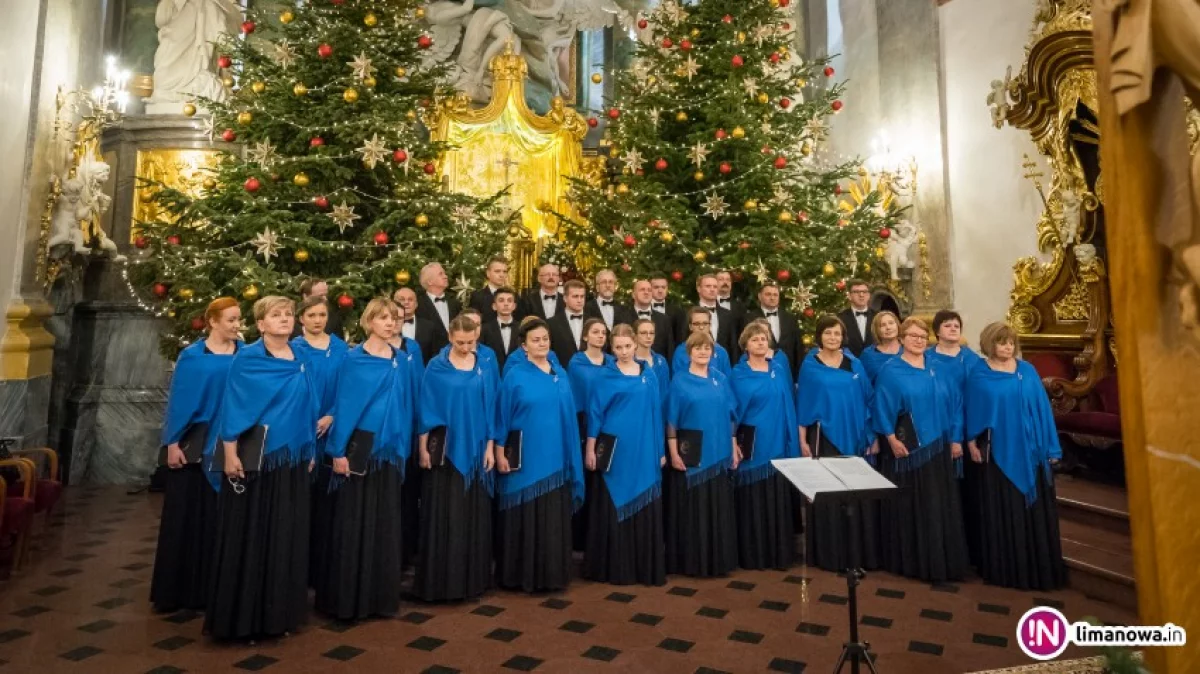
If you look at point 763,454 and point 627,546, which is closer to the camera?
point 627,546

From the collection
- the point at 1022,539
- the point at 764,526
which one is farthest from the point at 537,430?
the point at 1022,539

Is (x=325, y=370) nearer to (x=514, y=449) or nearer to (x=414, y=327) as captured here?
(x=514, y=449)

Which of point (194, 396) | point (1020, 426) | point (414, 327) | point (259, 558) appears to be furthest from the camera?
point (414, 327)

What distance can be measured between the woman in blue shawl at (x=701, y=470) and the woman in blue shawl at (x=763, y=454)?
0.63ft

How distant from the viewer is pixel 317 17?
309 inches

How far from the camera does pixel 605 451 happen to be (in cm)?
525

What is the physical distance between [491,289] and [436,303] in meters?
0.67

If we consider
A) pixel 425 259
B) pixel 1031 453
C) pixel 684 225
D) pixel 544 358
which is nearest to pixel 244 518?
pixel 544 358

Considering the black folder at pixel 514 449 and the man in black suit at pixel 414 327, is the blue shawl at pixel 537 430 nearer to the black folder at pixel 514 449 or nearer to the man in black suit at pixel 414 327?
the black folder at pixel 514 449

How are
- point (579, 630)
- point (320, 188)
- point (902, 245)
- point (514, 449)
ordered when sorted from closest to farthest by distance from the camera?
1. point (579, 630)
2. point (514, 449)
3. point (320, 188)
4. point (902, 245)

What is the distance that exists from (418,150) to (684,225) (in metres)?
3.10

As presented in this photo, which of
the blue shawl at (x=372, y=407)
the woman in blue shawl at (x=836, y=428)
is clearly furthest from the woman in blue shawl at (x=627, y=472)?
the blue shawl at (x=372, y=407)

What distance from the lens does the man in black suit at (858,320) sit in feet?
23.6

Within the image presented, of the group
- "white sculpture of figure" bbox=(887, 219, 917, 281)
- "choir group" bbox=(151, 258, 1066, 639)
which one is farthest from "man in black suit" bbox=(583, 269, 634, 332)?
"white sculpture of figure" bbox=(887, 219, 917, 281)
